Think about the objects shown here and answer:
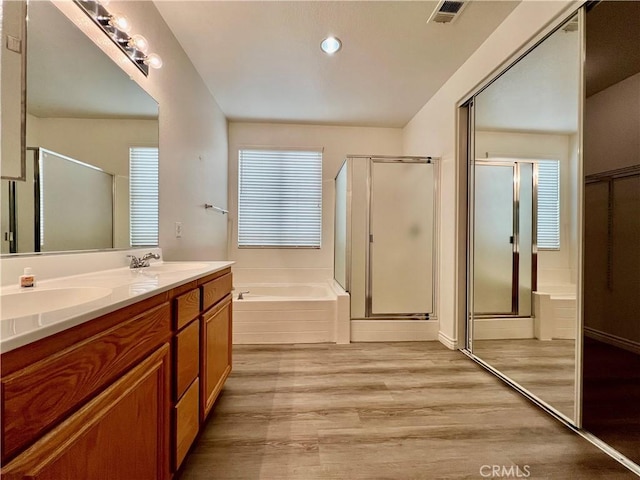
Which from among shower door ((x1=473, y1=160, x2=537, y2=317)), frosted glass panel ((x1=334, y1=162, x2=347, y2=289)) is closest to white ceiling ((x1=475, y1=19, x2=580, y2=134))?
shower door ((x1=473, y1=160, x2=537, y2=317))

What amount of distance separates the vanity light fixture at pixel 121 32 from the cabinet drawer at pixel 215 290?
1.36m

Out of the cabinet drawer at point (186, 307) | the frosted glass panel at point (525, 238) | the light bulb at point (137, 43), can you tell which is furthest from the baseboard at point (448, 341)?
the light bulb at point (137, 43)

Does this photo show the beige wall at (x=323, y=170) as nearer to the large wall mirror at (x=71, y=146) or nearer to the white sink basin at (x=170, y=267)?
the white sink basin at (x=170, y=267)

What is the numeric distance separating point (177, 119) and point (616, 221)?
9.55ft

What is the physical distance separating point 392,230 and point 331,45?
1756 mm

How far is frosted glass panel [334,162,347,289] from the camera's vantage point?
3.04 m

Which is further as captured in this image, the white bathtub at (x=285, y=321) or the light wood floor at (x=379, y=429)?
the white bathtub at (x=285, y=321)

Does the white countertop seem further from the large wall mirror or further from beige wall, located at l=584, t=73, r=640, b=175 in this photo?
beige wall, located at l=584, t=73, r=640, b=175

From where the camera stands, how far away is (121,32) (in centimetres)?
152

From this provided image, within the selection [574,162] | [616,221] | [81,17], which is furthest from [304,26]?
[616,221]

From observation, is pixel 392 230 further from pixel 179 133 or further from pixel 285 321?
pixel 179 133

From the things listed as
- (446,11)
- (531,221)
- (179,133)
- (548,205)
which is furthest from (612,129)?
(179,133)

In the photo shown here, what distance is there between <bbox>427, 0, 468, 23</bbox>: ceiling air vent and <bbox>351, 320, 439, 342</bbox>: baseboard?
99.9 inches

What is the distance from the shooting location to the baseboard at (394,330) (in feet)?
9.28
